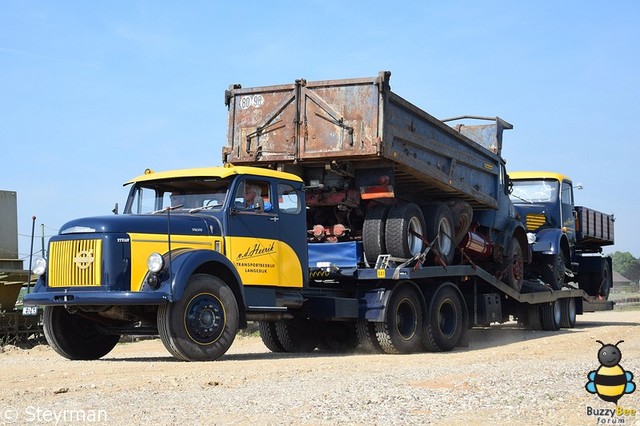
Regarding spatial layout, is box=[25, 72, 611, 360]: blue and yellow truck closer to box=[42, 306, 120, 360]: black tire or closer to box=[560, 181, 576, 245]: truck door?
box=[42, 306, 120, 360]: black tire

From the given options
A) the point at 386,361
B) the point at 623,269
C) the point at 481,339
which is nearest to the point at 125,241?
the point at 386,361

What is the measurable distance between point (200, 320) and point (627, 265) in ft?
410

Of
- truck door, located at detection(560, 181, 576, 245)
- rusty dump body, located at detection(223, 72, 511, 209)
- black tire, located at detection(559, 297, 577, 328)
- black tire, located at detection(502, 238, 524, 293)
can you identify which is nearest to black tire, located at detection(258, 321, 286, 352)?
rusty dump body, located at detection(223, 72, 511, 209)

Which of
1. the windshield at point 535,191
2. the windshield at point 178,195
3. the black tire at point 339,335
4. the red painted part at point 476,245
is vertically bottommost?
the black tire at point 339,335

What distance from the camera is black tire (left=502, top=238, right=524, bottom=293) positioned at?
59.8ft

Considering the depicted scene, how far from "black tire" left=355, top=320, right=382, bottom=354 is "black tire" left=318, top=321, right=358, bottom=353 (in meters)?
1.09

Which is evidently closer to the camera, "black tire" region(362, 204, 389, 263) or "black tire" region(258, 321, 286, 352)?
"black tire" region(362, 204, 389, 263)

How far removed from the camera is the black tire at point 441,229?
14953mm

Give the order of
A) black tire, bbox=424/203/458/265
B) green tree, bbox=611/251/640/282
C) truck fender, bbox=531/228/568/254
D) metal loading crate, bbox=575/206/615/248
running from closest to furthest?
1. black tire, bbox=424/203/458/265
2. truck fender, bbox=531/228/568/254
3. metal loading crate, bbox=575/206/615/248
4. green tree, bbox=611/251/640/282

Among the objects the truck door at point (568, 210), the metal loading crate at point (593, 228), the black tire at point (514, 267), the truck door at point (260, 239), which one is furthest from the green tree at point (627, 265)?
the truck door at point (260, 239)

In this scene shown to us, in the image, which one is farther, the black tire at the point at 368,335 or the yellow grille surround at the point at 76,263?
the black tire at the point at 368,335

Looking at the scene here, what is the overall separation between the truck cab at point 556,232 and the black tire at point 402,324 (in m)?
6.39

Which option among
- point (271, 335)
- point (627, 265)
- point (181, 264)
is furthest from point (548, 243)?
point (627, 265)

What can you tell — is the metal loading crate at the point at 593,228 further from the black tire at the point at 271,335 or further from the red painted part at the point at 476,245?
the black tire at the point at 271,335
